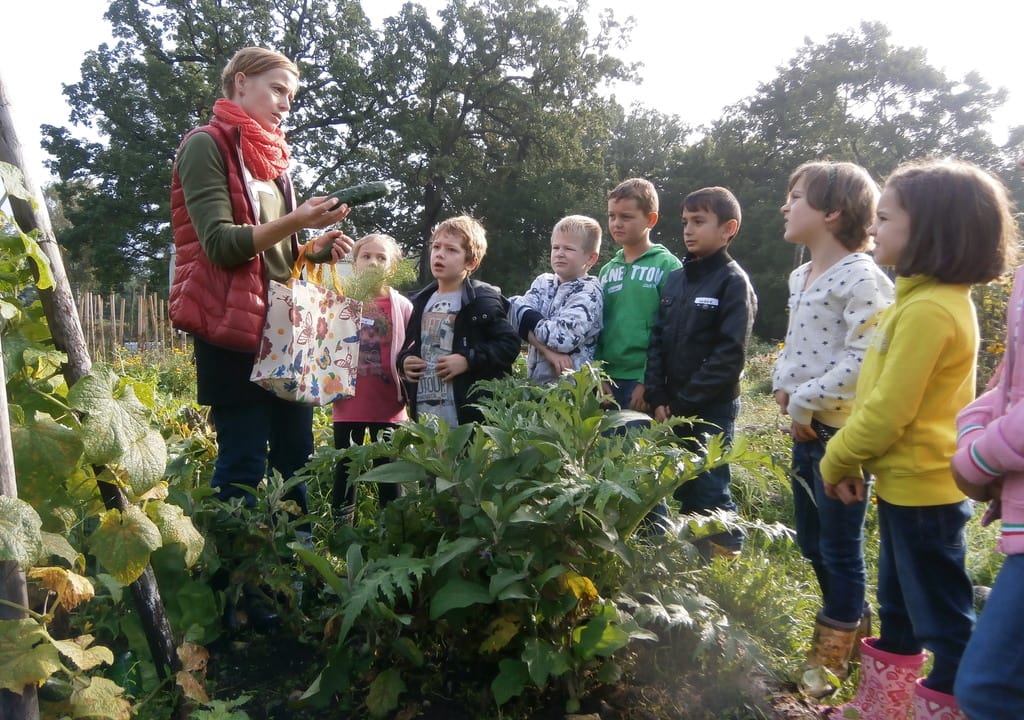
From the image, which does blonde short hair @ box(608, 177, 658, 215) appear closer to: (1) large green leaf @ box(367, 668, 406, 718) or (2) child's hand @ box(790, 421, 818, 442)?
(2) child's hand @ box(790, 421, 818, 442)

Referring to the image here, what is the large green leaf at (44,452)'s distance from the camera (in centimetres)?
151

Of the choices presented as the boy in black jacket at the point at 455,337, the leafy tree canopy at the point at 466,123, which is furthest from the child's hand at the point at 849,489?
the leafy tree canopy at the point at 466,123

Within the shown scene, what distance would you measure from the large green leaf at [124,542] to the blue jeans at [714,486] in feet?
6.55

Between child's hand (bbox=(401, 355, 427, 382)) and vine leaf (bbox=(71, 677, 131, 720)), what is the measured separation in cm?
208

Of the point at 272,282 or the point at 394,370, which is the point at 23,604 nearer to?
the point at 272,282

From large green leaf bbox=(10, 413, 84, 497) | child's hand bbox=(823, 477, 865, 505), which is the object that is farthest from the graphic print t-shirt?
Answer: large green leaf bbox=(10, 413, 84, 497)

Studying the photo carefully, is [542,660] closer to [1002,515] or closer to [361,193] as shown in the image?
[1002,515]

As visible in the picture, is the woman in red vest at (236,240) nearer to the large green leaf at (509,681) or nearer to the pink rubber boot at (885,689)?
the large green leaf at (509,681)

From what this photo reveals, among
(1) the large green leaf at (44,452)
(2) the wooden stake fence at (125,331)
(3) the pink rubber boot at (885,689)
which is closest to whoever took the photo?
(1) the large green leaf at (44,452)

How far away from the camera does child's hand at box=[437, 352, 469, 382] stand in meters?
3.43

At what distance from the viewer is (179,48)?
2688cm

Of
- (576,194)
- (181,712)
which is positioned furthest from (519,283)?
(181,712)

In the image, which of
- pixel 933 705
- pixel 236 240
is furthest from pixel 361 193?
pixel 933 705

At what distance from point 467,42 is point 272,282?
30.1 m
